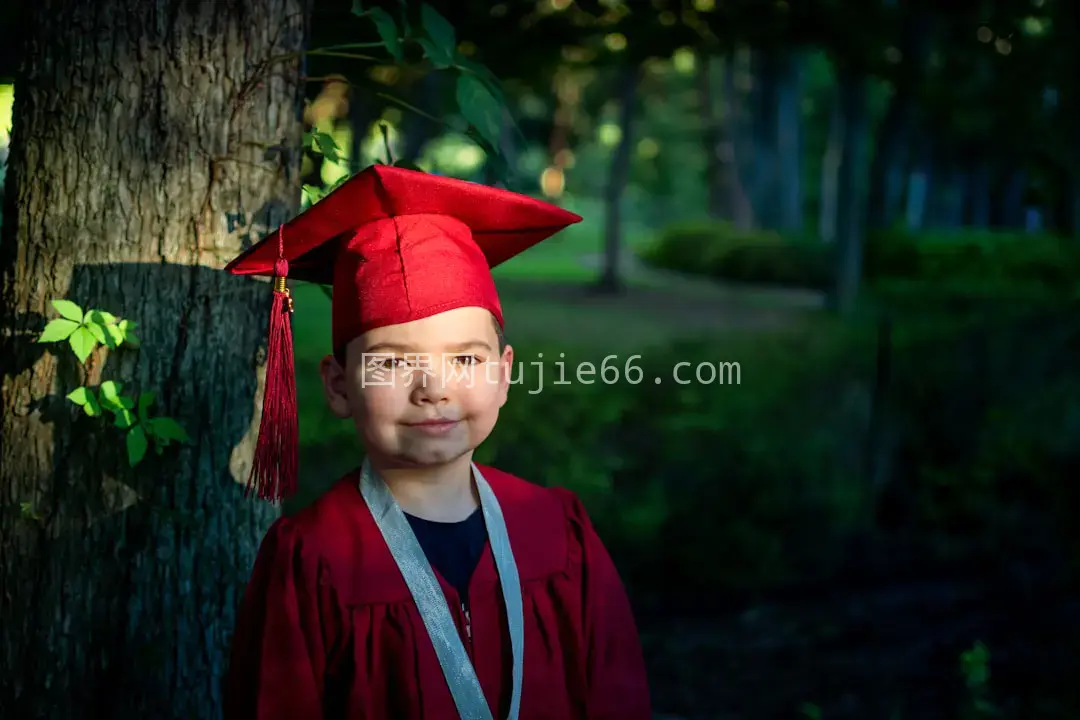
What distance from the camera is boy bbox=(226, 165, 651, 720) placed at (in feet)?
6.72

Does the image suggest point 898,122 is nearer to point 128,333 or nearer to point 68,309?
point 128,333

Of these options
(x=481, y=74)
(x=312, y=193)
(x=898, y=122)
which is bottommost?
(x=312, y=193)

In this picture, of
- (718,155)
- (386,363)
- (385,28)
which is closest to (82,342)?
(386,363)

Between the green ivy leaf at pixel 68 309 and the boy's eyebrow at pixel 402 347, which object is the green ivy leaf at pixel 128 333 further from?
the boy's eyebrow at pixel 402 347

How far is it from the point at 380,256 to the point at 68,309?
0.75 meters

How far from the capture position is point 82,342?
230cm

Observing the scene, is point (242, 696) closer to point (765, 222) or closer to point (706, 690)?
point (706, 690)

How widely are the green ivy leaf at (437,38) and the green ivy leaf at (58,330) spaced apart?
1024 mm

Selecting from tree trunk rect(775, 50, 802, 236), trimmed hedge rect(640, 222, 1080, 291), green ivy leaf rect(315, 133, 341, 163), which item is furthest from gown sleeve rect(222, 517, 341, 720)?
tree trunk rect(775, 50, 802, 236)

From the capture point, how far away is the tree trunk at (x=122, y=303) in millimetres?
2451

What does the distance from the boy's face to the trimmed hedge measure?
9428mm

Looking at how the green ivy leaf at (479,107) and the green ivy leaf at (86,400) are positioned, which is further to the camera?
the green ivy leaf at (479,107)

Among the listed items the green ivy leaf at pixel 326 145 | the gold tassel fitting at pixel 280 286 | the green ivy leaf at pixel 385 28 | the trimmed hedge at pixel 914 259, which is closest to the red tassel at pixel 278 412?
the gold tassel fitting at pixel 280 286

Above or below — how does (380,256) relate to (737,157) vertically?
below
